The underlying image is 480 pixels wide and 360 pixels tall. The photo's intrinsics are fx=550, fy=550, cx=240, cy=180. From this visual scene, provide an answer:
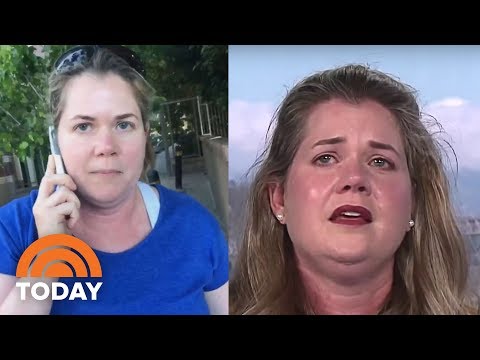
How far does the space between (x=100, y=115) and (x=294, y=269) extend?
5.33 ft

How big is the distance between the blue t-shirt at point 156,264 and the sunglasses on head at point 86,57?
847mm

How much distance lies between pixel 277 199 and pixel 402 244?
88 centimetres

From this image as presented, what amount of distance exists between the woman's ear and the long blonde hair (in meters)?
0.03

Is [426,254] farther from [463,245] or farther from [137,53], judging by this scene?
[137,53]

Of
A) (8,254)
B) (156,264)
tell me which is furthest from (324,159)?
(8,254)

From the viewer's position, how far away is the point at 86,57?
358cm

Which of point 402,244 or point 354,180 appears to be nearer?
point 354,180

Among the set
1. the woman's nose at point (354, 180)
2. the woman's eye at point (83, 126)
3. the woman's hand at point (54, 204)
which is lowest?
the woman's hand at point (54, 204)

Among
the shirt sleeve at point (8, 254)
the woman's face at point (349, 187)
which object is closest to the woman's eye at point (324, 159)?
the woman's face at point (349, 187)

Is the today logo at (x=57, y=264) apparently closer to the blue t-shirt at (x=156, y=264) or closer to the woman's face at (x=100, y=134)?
the blue t-shirt at (x=156, y=264)

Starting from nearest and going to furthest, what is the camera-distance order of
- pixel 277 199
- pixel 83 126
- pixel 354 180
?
pixel 354 180
pixel 83 126
pixel 277 199

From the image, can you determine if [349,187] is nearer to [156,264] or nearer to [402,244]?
[402,244]

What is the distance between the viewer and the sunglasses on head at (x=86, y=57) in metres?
3.58
